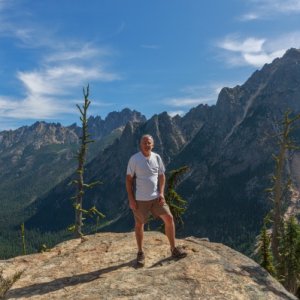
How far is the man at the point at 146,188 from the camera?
14.4m

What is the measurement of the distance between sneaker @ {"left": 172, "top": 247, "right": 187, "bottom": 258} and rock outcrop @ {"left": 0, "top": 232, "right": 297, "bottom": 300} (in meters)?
0.22

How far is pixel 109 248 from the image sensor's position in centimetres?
1741

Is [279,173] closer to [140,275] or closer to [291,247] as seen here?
[291,247]

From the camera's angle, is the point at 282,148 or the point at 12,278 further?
the point at 282,148

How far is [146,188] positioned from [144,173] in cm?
56

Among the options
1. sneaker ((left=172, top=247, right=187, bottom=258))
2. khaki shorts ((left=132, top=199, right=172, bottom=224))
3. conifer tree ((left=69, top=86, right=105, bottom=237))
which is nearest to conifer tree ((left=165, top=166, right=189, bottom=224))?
conifer tree ((left=69, top=86, right=105, bottom=237))

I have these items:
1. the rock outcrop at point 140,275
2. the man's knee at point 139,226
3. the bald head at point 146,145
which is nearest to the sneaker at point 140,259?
the rock outcrop at point 140,275

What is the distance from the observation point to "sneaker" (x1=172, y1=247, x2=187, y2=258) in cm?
1503

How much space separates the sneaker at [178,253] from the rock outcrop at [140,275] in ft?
0.74

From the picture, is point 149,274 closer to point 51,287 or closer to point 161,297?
point 161,297

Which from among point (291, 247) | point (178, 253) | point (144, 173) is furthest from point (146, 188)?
point (291, 247)

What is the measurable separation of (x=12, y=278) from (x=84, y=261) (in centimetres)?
274

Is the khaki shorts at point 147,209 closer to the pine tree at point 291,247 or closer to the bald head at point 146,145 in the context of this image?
the bald head at point 146,145

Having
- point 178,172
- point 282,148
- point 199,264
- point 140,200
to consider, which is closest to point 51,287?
point 140,200
